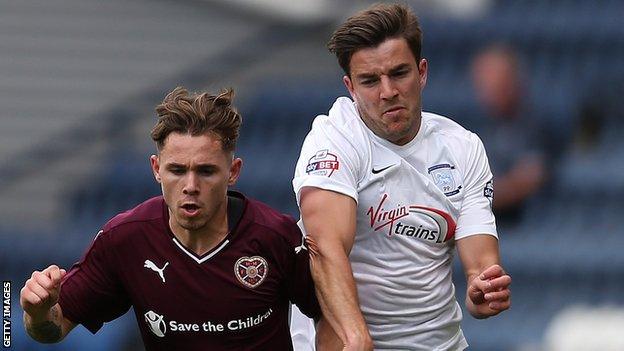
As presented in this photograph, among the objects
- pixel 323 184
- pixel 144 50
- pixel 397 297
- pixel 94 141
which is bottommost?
pixel 397 297

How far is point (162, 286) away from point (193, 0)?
8.99 metres

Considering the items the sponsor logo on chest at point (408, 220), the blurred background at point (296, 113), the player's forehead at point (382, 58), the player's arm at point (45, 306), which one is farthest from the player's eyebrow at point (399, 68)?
the blurred background at point (296, 113)

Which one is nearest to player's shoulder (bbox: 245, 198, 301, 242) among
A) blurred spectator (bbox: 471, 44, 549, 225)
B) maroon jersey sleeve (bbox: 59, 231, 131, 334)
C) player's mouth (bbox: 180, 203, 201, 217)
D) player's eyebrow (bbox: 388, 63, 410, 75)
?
player's mouth (bbox: 180, 203, 201, 217)

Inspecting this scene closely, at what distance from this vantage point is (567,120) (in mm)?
10727

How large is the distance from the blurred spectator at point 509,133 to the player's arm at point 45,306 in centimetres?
543

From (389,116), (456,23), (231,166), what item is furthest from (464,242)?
(456,23)

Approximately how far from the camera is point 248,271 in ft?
15.2

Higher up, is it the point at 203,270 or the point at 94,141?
the point at 94,141

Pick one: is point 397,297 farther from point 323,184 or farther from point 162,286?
point 162,286

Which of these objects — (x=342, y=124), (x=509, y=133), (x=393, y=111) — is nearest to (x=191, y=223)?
(x=342, y=124)

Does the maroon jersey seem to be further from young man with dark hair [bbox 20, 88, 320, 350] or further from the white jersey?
the white jersey

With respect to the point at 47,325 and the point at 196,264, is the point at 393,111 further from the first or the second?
the point at 47,325

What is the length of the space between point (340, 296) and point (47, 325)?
0.96 metres

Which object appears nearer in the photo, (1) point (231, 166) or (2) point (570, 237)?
(1) point (231, 166)
